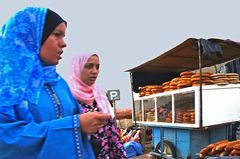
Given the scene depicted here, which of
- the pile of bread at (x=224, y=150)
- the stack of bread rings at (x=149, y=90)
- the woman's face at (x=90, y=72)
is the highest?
the woman's face at (x=90, y=72)

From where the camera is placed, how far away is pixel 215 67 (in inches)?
249

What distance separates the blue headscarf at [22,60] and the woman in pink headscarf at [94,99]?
112 cm

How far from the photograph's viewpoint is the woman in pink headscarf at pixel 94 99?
89.3 inches

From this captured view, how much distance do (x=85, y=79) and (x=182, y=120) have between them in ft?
9.32

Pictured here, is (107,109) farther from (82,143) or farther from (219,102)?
(219,102)

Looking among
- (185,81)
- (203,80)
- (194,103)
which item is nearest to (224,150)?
(194,103)

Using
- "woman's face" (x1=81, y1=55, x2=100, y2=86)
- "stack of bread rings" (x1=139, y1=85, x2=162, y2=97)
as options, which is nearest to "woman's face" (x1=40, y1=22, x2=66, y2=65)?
"woman's face" (x1=81, y1=55, x2=100, y2=86)

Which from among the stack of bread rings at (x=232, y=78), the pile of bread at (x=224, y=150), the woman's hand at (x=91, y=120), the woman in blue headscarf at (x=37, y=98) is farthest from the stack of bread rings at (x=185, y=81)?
the woman's hand at (x=91, y=120)

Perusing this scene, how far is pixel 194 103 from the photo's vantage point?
451 cm

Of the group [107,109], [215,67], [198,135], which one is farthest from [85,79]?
[215,67]

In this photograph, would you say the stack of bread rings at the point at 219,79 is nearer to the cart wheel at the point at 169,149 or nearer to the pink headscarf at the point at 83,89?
the cart wheel at the point at 169,149

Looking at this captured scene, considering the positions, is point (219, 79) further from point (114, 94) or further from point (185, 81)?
point (114, 94)

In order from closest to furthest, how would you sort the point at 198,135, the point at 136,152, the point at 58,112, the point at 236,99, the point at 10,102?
the point at 10,102
the point at 58,112
the point at 198,135
the point at 236,99
the point at 136,152

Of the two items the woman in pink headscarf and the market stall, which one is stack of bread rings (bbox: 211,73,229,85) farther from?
the woman in pink headscarf
